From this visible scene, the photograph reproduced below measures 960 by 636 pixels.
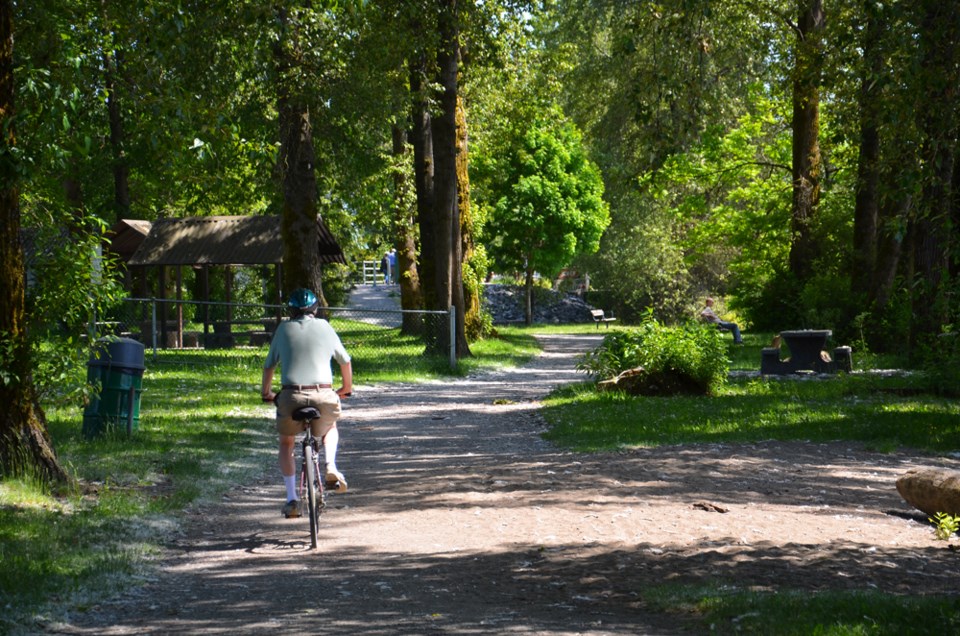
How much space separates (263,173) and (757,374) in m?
13.4

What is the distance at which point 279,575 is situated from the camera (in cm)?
830

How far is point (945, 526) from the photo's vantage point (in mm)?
9281

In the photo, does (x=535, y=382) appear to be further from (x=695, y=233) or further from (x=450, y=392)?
(x=695, y=233)

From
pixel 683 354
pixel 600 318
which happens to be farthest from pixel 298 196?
pixel 600 318

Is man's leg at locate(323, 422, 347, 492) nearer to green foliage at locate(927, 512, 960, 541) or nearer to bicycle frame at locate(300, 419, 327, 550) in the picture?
bicycle frame at locate(300, 419, 327, 550)

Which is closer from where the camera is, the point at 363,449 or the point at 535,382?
the point at 363,449

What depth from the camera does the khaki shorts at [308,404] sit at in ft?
30.5

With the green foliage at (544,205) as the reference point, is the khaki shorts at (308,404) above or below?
below

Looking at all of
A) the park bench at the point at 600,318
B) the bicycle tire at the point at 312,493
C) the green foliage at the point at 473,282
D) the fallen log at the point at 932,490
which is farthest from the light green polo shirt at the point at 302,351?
the park bench at the point at 600,318

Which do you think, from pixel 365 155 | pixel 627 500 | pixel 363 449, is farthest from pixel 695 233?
pixel 627 500

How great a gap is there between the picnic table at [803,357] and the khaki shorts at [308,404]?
17074 mm

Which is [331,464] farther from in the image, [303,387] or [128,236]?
[128,236]

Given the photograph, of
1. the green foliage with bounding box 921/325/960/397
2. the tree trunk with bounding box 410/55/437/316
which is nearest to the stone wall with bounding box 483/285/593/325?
the tree trunk with bounding box 410/55/437/316

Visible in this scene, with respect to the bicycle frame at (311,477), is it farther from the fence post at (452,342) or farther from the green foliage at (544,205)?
the green foliage at (544,205)
